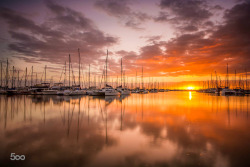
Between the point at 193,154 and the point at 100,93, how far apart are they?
48230 mm

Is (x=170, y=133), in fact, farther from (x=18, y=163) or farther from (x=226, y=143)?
(x=18, y=163)

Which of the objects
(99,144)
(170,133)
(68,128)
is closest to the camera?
(99,144)

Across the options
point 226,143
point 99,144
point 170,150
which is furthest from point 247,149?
point 99,144

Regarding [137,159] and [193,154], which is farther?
[193,154]

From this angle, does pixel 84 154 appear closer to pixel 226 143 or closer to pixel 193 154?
pixel 193 154

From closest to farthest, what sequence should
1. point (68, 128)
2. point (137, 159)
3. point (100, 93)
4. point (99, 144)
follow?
point (137, 159), point (99, 144), point (68, 128), point (100, 93)

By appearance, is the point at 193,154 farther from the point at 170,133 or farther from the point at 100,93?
the point at 100,93

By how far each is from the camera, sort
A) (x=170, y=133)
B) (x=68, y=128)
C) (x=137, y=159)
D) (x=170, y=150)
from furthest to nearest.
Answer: (x=68, y=128), (x=170, y=133), (x=170, y=150), (x=137, y=159)

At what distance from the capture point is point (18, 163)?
612 cm

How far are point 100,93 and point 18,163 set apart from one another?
4783 cm

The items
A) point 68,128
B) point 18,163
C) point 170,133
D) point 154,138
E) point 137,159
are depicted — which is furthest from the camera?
point 68,128

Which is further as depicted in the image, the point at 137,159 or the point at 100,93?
the point at 100,93

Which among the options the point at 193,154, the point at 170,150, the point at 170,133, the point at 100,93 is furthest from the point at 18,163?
the point at 100,93

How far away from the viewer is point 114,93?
5459 cm
